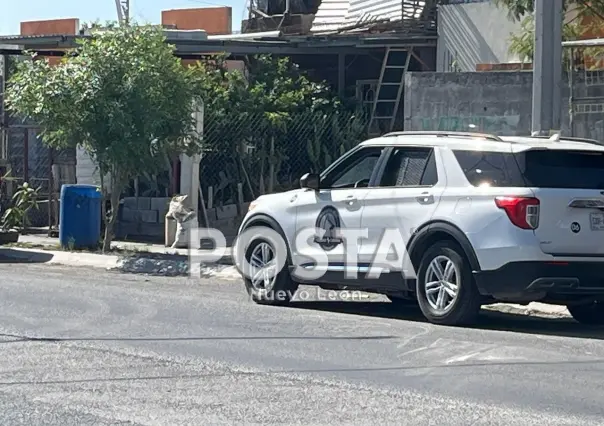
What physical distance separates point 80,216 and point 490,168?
946 centimetres

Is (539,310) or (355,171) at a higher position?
(355,171)

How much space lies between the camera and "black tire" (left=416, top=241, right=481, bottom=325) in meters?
10.8

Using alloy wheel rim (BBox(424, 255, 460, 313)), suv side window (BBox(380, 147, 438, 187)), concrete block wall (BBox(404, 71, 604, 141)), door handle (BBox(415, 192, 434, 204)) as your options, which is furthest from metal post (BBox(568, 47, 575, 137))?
alloy wheel rim (BBox(424, 255, 460, 313))

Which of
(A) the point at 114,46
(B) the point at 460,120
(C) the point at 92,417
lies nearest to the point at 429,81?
(B) the point at 460,120

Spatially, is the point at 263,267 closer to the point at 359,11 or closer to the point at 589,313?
the point at 589,313

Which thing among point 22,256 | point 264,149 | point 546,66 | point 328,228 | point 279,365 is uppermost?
point 546,66

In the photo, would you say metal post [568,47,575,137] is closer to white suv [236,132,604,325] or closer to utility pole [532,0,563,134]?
utility pole [532,0,563,134]

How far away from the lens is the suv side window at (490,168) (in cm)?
1072

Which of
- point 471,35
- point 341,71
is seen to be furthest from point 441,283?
point 341,71

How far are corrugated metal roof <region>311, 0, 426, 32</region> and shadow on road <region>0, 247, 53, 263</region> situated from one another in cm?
1032

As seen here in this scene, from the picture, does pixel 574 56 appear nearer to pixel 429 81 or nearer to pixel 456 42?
pixel 429 81

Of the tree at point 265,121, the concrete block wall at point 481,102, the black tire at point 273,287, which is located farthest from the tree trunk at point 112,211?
the black tire at point 273,287

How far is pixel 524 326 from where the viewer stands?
38.2 ft

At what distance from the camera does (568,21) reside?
847 inches
